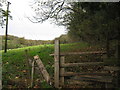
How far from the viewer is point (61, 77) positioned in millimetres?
6652

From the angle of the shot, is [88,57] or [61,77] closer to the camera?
[61,77]

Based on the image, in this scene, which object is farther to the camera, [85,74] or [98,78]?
[85,74]

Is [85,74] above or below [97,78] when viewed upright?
above

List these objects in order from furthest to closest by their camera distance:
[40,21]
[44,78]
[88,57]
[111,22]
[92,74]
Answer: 1. [88,57]
2. [40,21]
3. [44,78]
4. [92,74]
5. [111,22]

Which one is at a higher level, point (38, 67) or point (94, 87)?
point (38, 67)

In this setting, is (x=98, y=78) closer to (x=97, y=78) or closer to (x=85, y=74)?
(x=97, y=78)

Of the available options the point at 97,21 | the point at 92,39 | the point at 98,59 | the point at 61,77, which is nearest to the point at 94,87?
the point at 61,77

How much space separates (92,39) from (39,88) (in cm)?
284

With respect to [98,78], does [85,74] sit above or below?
above

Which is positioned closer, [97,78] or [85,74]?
[97,78]

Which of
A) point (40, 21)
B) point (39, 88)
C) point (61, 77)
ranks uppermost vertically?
point (40, 21)

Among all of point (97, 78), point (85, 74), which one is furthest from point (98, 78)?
point (85, 74)

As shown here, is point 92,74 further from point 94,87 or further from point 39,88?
point 39,88

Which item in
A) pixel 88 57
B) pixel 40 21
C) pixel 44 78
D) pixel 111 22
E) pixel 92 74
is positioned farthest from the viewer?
pixel 88 57
